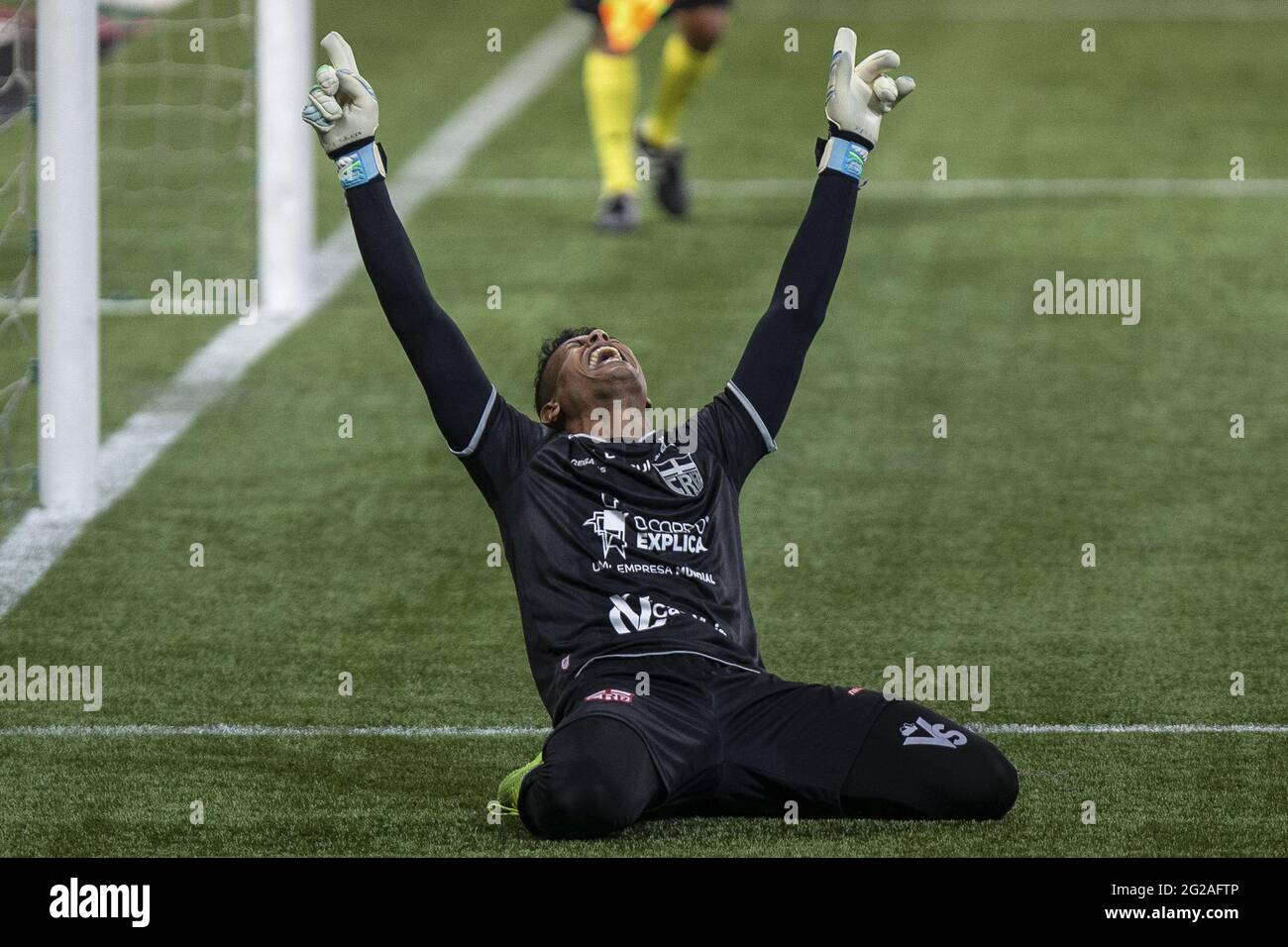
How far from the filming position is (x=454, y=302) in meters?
9.70

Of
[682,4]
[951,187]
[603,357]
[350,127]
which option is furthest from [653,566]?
[951,187]

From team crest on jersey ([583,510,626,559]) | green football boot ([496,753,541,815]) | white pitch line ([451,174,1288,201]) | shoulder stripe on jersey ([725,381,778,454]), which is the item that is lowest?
green football boot ([496,753,541,815])

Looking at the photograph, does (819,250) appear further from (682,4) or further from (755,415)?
(682,4)

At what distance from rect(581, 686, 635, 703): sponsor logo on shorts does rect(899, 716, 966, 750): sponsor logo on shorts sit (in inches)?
20.6

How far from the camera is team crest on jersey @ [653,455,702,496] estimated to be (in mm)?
4688

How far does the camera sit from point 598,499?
4.65 m

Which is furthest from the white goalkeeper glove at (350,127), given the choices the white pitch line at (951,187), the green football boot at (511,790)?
the white pitch line at (951,187)

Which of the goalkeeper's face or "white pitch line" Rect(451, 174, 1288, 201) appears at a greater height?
"white pitch line" Rect(451, 174, 1288, 201)

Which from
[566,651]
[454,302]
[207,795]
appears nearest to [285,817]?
[207,795]

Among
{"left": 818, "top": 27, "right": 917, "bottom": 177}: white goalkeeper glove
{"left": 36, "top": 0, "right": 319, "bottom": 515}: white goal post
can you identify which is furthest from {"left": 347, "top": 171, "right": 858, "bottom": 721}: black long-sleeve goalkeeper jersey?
{"left": 36, "top": 0, "right": 319, "bottom": 515}: white goal post

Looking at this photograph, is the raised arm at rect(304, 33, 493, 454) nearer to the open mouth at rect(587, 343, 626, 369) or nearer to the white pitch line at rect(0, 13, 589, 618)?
the open mouth at rect(587, 343, 626, 369)

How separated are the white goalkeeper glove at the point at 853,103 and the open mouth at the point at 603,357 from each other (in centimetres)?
58

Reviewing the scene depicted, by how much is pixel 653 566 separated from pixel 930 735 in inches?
24.8
